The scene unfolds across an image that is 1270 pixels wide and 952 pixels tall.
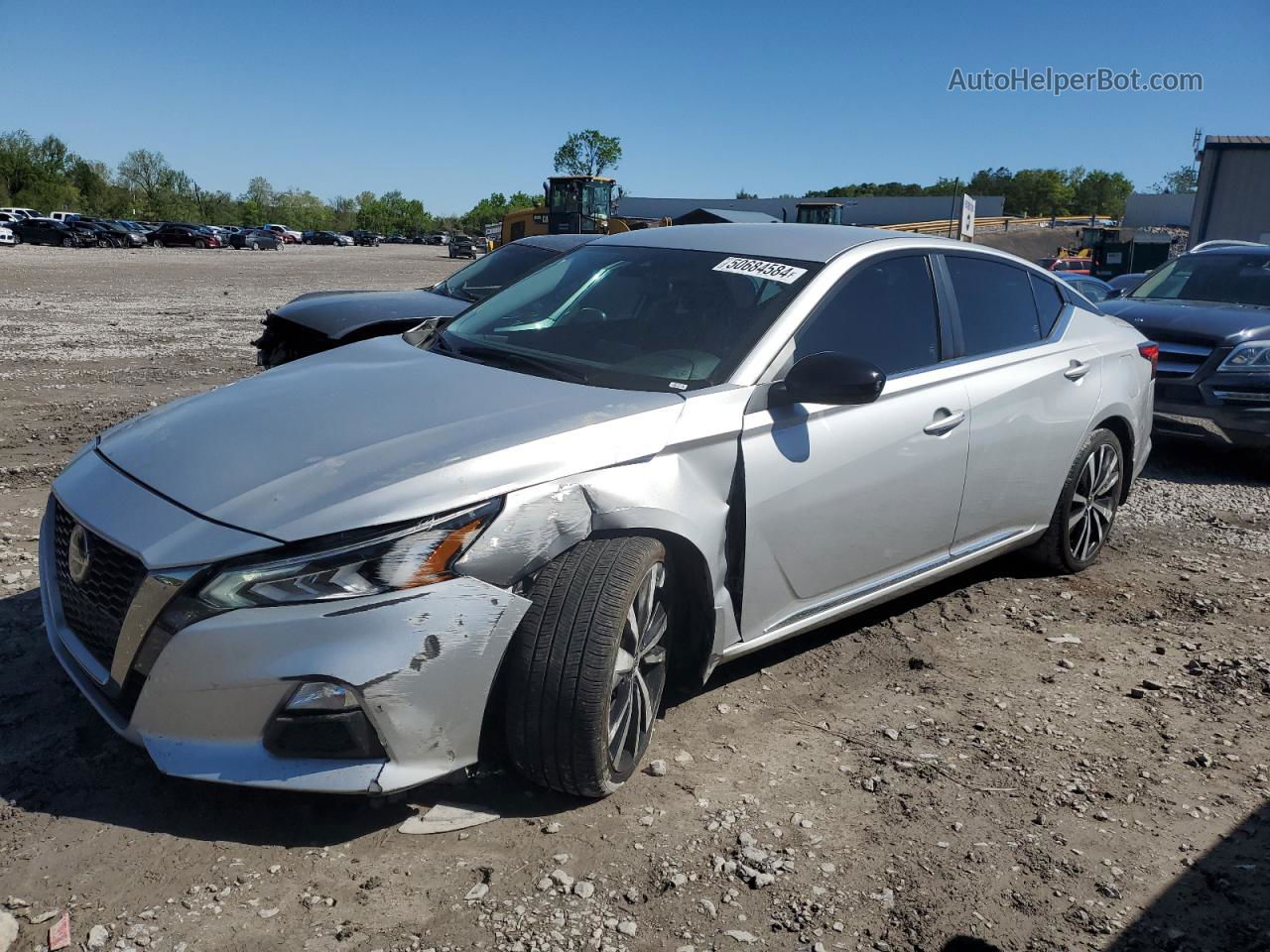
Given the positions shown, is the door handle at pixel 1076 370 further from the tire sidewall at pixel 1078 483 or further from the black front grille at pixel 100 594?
the black front grille at pixel 100 594

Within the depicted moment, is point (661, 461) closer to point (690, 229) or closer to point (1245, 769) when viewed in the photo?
point (690, 229)

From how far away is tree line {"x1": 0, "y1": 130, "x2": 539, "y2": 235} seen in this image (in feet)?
308

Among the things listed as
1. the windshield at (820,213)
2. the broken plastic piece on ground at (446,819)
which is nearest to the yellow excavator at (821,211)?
the windshield at (820,213)

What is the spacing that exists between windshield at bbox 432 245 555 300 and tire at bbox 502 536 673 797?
5.26 meters

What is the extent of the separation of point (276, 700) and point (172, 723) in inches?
11.4

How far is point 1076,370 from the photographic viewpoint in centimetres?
477

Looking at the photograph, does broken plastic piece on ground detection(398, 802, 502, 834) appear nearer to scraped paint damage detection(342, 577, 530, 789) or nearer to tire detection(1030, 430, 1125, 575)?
scraped paint damage detection(342, 577, 530, 789)

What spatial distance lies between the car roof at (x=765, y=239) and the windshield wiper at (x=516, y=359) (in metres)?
0.83

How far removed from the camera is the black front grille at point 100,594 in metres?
2.60

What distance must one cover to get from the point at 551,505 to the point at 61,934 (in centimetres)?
149

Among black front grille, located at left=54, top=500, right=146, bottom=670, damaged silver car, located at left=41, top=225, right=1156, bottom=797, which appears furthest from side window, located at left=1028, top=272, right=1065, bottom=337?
black front grille, located at left=54, top=500, right=146, bottom=670

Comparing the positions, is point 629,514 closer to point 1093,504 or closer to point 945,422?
point 945,422

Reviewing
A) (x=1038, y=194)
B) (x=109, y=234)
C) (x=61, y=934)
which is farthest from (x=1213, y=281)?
(x=1038, y=194)

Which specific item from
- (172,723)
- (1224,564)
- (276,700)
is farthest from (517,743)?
(1224,564)
